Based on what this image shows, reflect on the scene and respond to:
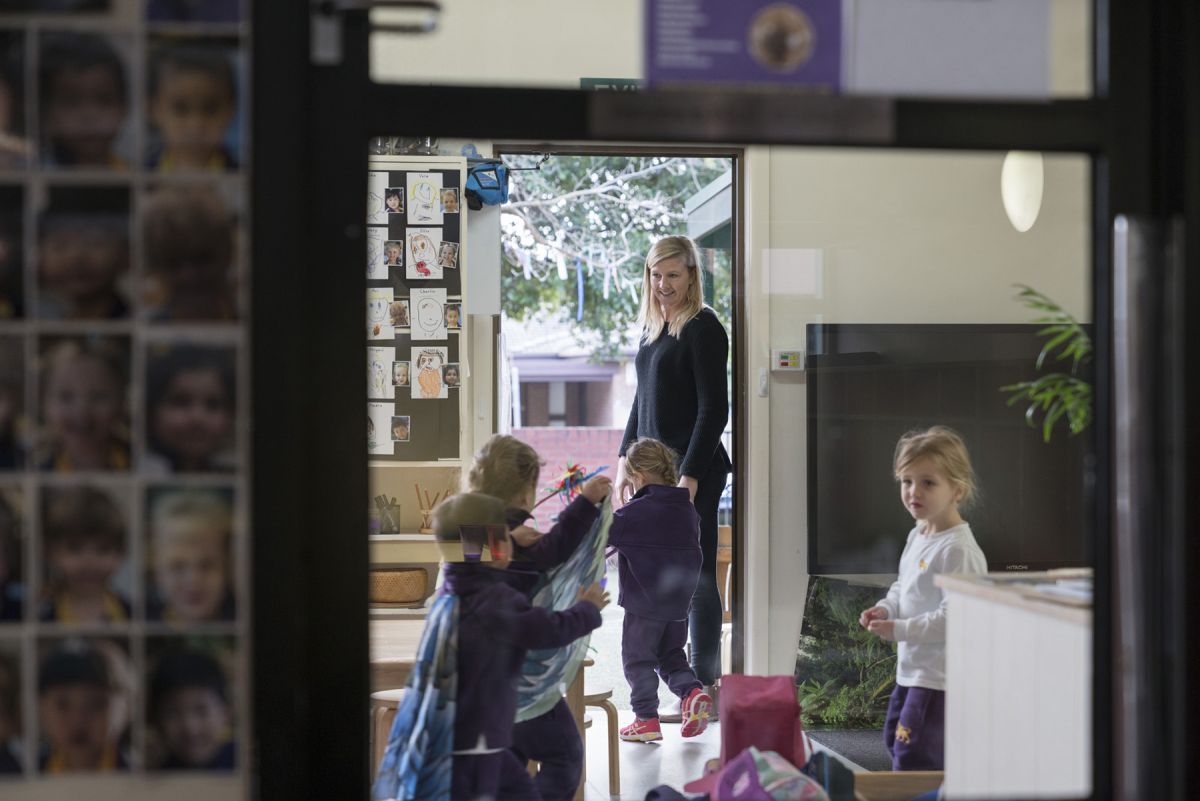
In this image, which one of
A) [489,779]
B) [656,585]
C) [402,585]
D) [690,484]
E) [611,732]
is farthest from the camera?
[690,484]

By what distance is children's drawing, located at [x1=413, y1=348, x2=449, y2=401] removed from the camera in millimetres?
3684

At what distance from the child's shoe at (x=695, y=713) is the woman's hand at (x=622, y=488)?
0.64 metres

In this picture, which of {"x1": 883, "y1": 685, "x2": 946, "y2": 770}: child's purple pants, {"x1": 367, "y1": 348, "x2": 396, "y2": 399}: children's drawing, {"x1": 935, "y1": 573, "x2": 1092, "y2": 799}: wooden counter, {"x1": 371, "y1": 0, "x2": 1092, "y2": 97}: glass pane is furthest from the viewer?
{"x1": 367, "y1": 348, "x2": 396, "y2": 399}: children's drawing

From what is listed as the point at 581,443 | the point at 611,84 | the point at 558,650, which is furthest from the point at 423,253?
the point at 611,84

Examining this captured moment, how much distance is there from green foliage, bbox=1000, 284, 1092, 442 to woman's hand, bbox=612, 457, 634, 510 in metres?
1.07

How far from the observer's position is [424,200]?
363 cm

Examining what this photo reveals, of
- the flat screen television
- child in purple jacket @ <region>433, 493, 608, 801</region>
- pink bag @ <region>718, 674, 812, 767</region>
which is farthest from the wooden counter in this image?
the flat screen television

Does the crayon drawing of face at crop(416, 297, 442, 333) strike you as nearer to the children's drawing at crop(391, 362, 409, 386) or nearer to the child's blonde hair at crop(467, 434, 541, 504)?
the children's drawing at crop(391, 362, 409, 386)

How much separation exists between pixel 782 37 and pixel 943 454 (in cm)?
222

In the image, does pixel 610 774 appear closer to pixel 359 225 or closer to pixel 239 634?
pixel 239 634

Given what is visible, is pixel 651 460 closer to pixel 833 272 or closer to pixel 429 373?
pixel 429 373

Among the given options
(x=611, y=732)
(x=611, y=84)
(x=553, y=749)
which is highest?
(x=611, y=84)

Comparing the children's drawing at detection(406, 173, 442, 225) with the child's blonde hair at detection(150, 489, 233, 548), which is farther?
the children's drawing at detection(406, 173, 442, 225)

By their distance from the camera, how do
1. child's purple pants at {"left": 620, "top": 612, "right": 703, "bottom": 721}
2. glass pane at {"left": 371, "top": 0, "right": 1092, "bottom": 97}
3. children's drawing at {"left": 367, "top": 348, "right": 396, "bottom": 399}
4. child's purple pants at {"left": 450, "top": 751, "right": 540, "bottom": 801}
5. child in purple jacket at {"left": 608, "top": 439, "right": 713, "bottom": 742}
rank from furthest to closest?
children's drawing at {"left": 367, "top": 348, "right": 396, "bottom": 399} → child's purple pants at {"left": 620, "top": 612, "right": 703, "bottom": 721} → child in purple jacket at {"left": 608, "top": 439, "right": 713, "bottom": 742} → child's purple pants at {"left": 450, "top": 751, "right": 540, "bottom": 801} → glass pane at {"left": 371, "top": 0, "right": 1092, "bottom": 97}
